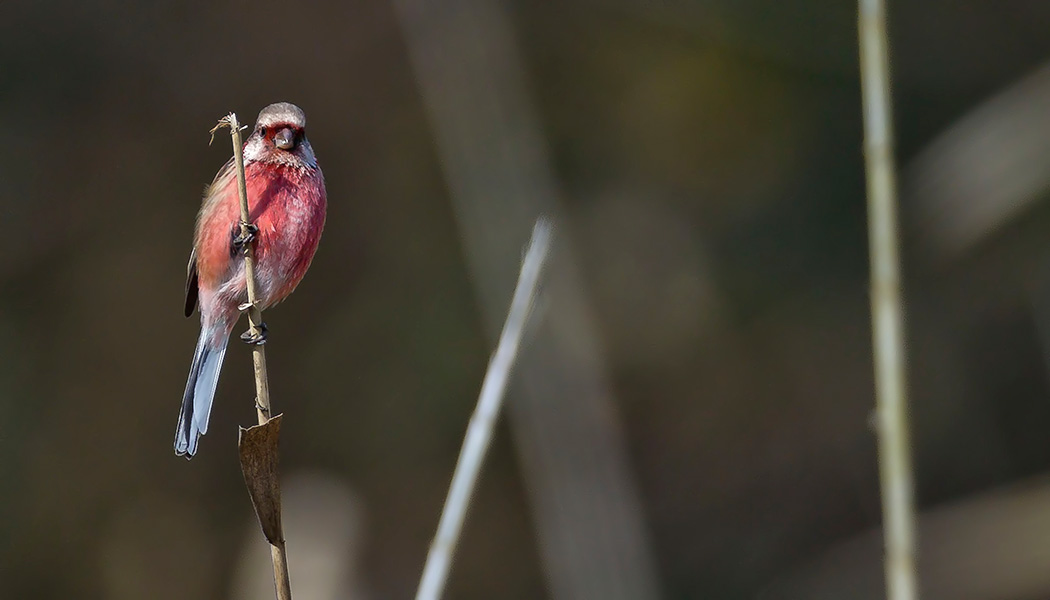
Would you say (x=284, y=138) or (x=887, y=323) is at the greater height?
(x=284, y=138)

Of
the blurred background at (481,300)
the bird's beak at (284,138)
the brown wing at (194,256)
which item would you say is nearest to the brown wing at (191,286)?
the brown wing at (194,256)

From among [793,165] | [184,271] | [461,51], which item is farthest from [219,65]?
[793,165]

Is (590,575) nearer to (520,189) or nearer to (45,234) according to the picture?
(520,189)

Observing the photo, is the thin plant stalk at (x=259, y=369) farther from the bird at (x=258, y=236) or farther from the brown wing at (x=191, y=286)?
the brown wing at (x=191, y=286)

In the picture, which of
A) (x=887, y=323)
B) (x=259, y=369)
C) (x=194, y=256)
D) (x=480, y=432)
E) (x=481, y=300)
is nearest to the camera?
(x=887, y=323)

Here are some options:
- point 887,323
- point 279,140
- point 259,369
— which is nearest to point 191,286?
point 279,140

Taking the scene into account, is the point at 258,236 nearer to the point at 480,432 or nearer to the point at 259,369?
the point at 259,369
